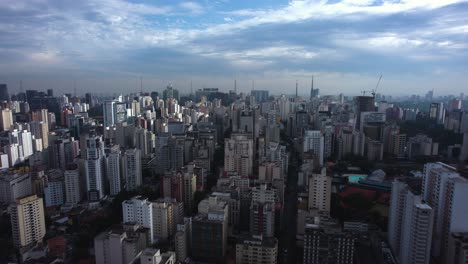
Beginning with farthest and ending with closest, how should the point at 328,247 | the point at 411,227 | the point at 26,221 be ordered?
1. the point at 26,221
2. the point at 411,227
3. the point at 328,247

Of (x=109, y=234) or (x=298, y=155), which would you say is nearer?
(x=109, y=234)

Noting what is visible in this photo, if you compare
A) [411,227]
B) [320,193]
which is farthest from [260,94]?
[411,227]

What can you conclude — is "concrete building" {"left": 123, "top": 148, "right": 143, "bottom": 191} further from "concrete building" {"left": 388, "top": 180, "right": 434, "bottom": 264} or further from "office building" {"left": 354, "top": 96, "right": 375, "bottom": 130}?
"office building" {"left": 354, "top": 96, "right": 375, "bottom": 130}

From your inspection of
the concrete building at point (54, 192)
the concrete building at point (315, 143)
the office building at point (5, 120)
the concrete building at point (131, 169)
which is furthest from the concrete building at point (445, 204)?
Result: the office building at point (5, 120)

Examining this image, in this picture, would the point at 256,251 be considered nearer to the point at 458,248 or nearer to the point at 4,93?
the point at 458,248

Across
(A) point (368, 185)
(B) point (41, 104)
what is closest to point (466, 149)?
(A) point (368, 185)

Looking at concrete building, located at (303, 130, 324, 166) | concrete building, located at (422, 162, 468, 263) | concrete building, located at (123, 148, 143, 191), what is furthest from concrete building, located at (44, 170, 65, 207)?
concrete building, located at (422, 162, 468, 263)

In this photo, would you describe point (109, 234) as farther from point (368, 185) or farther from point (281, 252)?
point (368, 185)
